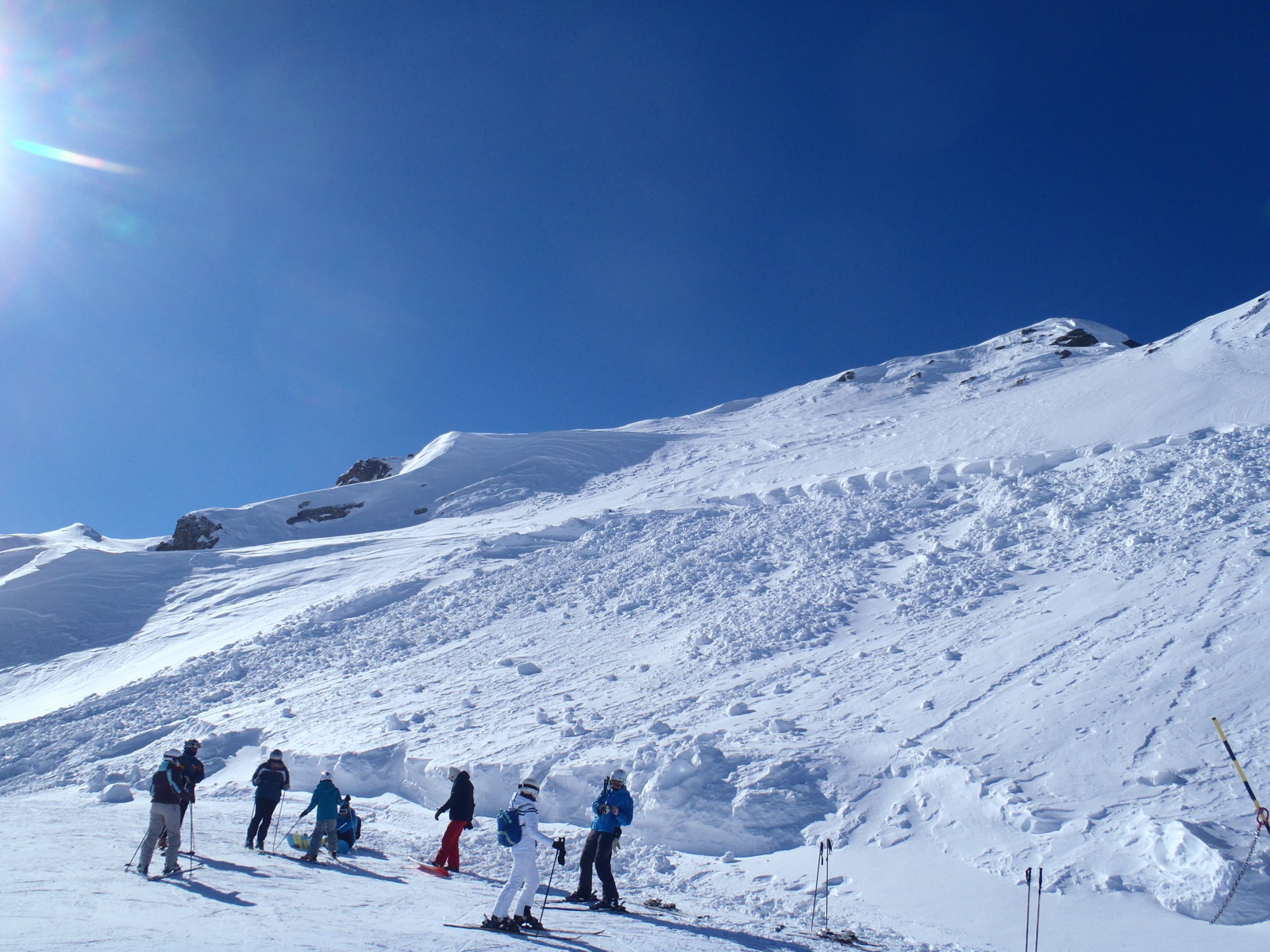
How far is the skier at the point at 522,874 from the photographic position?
6.68 m

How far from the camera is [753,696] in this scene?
13.5 meters

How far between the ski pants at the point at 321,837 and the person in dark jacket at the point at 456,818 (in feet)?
4.39

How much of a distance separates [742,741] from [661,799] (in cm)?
172

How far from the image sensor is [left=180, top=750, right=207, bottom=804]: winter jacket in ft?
27.7

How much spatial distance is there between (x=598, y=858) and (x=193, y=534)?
4107 cm

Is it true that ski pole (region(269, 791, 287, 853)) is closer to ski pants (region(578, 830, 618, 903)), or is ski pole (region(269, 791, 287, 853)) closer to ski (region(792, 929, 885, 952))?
ski pants (region(578, 830, 618, 903))

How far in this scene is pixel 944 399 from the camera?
45.8 metres

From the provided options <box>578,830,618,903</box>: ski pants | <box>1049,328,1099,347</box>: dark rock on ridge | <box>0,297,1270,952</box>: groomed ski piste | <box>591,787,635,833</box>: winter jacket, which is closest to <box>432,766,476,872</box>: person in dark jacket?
<box>0,297,1270,952</box>: groomed ski piste

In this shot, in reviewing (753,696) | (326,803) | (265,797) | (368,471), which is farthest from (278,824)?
(368,471)

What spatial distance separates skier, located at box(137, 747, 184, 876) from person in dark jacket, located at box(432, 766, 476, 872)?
265 centimetres

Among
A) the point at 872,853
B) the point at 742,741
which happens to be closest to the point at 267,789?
the point at 742,741

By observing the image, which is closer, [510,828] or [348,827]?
[510,828]

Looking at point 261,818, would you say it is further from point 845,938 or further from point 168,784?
point 845,938

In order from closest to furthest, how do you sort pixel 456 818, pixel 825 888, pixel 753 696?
pixel 825 888 → pixel 456 818 → pixel 753 696
